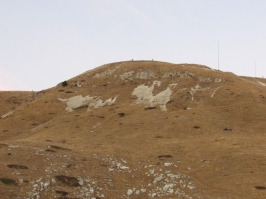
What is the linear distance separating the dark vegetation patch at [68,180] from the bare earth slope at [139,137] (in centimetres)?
12

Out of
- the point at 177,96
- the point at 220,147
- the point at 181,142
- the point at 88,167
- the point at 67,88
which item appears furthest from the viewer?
the point at 67,88

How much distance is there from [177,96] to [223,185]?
157 ft

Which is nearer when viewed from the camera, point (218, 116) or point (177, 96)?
point (218, 116)

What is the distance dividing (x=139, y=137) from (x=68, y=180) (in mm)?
29563

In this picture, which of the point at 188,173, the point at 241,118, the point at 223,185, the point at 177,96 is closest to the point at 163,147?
the point at 188,173

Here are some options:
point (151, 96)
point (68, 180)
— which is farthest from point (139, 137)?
point (68, 180)

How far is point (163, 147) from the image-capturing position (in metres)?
61.3

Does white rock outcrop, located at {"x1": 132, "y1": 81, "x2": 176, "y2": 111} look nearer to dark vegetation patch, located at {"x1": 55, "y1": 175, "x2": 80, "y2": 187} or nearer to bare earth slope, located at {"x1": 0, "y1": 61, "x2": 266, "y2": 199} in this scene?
bare earth slope, located at {"x1": 0, "y1": 61, "x2": 266, "y2": 199}

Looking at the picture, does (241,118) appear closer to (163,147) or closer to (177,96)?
(177,96)

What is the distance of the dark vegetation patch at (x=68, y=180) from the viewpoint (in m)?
40.8

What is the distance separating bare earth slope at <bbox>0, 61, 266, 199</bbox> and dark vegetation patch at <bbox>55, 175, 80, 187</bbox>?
0.40ft

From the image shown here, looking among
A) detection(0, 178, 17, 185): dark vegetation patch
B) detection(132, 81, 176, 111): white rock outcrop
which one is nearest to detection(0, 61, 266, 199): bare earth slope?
detection(0, 178, 17, 185): dark vegetation patch

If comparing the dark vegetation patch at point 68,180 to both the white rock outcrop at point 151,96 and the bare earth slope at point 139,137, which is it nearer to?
the bare earth slope at point 139,137

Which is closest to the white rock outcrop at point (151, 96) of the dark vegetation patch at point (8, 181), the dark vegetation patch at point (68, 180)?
the dark vegetation patch at point (68, 180)
